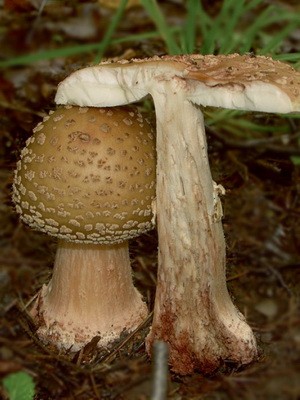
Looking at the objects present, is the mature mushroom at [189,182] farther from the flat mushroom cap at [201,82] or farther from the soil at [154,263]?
the soil at [154,263]

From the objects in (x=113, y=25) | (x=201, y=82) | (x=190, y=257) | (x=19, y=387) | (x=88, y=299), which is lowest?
(x=19, y=387)

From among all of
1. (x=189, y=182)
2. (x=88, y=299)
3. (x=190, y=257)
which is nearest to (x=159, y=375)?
(x=190, y=257)

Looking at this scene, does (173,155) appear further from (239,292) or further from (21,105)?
(21,105)

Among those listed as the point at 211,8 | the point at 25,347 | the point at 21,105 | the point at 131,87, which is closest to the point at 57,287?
the point at 25,347

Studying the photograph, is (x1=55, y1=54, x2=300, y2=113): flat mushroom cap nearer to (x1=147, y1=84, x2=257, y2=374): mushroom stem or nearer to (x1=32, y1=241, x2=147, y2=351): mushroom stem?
(x1=147, y1=84, x2=257, y2=374): mushroom stem

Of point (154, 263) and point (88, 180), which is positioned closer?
point (88, 180)

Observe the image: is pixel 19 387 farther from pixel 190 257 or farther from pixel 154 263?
pixel 154 263
